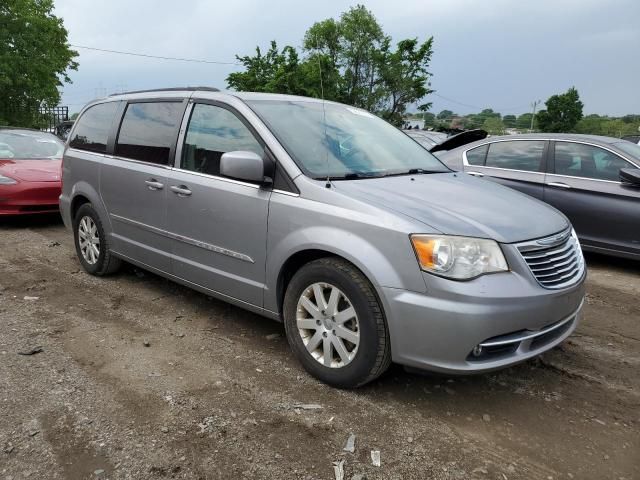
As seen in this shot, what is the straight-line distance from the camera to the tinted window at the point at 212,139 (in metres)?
3.70

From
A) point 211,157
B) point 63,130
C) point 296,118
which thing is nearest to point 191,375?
point 211,157

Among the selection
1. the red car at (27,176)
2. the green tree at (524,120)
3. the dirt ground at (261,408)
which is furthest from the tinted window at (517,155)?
the green tree at (524,120)

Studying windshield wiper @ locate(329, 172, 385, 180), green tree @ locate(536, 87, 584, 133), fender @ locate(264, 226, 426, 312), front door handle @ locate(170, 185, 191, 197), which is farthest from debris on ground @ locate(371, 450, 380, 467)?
green tree @ locate(536, 87, 584, 133)

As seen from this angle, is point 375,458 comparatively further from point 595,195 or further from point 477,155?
point 477,155

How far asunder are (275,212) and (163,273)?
1.47 metres

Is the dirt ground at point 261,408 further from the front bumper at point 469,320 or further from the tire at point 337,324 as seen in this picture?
the front bumper at point 469,320

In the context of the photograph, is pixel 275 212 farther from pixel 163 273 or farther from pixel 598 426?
pixel 598 426

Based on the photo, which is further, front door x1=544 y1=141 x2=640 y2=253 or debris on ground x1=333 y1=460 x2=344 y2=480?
front door x1=544 y1=141 x2=640 y2=253

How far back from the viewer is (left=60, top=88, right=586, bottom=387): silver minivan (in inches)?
109

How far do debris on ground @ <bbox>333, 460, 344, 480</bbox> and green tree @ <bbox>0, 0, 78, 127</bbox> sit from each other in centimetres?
2571

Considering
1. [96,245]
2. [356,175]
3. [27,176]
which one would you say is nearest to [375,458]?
[356,175]

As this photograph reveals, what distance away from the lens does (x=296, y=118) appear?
3824 mm

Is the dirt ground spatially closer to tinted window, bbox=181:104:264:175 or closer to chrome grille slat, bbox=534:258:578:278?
chrome grille slat, bbox=534:258:578:278

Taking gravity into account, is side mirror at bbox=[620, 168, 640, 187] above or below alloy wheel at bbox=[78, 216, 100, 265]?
above
